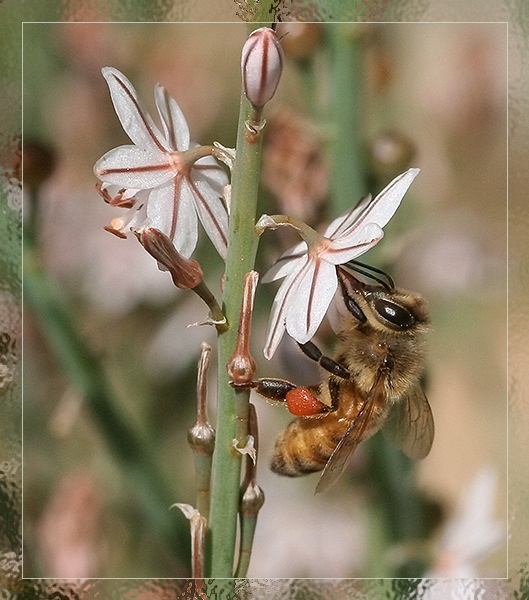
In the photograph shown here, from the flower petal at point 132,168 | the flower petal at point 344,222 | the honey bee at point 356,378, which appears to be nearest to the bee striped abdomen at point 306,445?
the honey bee at point 356,378

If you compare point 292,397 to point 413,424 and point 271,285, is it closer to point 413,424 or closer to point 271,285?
point 413,424

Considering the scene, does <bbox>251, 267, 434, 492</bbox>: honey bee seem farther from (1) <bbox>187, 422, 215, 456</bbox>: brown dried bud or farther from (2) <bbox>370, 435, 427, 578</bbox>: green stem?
(2) <bbox>370, 435, 427, 578</bbox>: green stem

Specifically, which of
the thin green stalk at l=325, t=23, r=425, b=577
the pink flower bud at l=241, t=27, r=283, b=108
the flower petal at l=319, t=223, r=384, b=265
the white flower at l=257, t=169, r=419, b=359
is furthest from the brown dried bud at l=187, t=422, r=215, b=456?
the thin green stalk at l=325, t=23, r=425, b=577

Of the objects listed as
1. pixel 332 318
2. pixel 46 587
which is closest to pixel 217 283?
pixel 332 318

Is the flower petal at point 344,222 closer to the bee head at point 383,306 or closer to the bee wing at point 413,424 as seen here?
the bee head at point 383,306

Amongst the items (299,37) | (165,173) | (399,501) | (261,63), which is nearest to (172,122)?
(165,173)

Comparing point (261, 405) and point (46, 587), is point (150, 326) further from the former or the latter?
point (46, 587)
